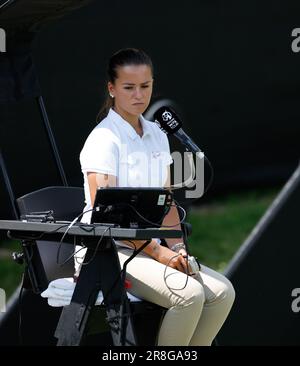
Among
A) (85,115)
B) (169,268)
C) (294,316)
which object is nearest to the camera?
(169,268)

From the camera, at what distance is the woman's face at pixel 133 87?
411 cm

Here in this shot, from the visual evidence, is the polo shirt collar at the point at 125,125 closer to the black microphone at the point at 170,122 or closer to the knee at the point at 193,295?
the black microphone at the point at 170,122

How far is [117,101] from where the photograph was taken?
13.7ft

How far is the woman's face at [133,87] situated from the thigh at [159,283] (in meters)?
0.58

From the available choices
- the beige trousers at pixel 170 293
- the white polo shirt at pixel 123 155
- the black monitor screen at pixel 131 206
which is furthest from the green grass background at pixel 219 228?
the black monitor screen at pixel 131 206

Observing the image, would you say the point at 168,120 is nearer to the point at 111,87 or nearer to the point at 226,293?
the point at 111,87

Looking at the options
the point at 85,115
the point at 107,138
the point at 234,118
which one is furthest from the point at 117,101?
the point at 234,118

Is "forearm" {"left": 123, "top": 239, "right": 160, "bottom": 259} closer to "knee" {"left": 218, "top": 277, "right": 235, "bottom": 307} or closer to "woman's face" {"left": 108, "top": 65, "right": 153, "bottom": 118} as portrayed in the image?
"knee" {"left": 218, "top": 277, "right": 235, "bottom": 307}

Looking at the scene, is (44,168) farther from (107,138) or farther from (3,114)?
(107,138)

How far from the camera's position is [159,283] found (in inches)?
155

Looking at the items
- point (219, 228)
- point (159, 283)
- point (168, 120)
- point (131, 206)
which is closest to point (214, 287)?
point (159, 283)

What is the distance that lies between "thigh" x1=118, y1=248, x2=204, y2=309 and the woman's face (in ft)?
1.92
